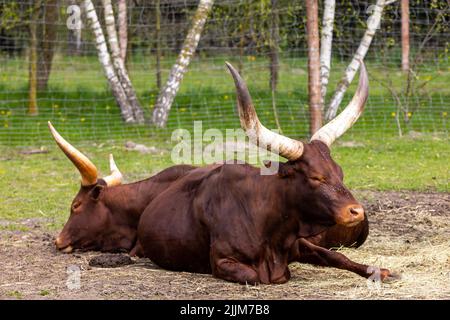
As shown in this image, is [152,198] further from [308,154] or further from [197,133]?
[197,133]

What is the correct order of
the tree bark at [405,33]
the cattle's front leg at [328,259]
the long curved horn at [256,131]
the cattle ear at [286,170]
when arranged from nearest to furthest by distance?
the long curved horn at [256,131]
the cattle ear at [286,170]
the cattle's front leg at [328,259]
the tree bark at [405,33]

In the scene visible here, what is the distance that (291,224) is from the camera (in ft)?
18.2

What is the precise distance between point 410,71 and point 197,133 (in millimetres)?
3126

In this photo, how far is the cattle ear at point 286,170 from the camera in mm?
5430

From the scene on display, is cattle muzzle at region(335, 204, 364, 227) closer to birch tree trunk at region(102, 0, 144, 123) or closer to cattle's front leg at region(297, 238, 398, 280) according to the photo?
cattle's front leg at region(297, 238, 398, 280)

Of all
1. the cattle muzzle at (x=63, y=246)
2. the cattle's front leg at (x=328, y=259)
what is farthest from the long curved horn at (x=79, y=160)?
the cattle's front leg at (x=328, y=259)

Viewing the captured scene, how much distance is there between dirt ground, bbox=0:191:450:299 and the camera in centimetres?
524

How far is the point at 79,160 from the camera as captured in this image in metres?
6.84

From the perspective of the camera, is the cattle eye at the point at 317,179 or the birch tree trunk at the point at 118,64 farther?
the birch tree trunk at the point at 118,64

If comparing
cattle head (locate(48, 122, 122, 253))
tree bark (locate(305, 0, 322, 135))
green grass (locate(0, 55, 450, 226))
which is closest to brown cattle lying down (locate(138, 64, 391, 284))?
cattle head (locate(48, 122, 122, 253))

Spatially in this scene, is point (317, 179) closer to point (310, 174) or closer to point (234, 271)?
point (310, 174)

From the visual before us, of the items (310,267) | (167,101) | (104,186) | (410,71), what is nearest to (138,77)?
(167,101)

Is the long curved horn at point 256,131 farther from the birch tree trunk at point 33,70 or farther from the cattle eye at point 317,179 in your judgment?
the birch tree trunk at point 33,70

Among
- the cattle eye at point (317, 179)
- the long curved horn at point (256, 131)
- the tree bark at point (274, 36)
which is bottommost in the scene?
the cattle eye at point (317, 179)
